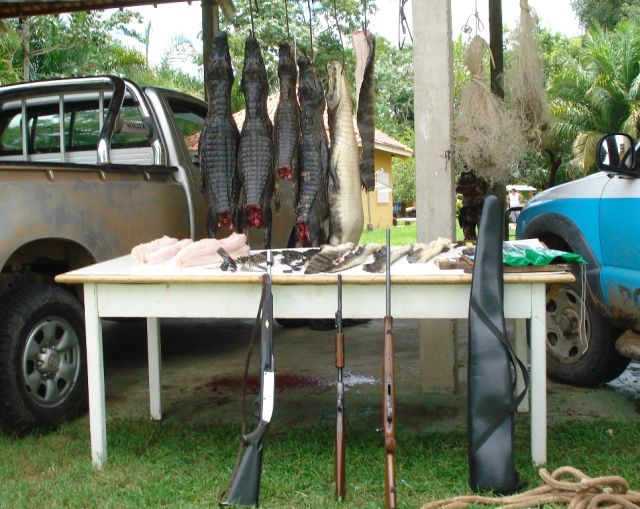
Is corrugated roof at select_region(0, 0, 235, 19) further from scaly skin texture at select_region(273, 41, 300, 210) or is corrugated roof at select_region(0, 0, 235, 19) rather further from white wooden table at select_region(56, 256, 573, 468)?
white wooden table at select_region(56, 256, 573, 468)

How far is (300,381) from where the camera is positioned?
5.68m

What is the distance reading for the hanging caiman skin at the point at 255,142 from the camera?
199 inches

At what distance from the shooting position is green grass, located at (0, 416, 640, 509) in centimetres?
345

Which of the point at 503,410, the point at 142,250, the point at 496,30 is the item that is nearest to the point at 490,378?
the point at 503,410

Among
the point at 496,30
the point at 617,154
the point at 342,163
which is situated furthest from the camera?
the point at 496,30

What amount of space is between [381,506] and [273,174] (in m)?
2.49

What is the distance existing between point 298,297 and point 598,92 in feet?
69.8

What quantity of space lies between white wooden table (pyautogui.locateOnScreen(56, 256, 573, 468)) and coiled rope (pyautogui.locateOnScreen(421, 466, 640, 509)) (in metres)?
0.39

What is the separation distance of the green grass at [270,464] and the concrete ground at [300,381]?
0.31 meters

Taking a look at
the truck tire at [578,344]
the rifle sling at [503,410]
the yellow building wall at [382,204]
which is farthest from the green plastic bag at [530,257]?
the yellow building wall at [382,204]

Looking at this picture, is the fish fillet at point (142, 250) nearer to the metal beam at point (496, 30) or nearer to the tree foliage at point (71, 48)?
the metal beam at point (496, 30)

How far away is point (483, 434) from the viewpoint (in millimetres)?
3242

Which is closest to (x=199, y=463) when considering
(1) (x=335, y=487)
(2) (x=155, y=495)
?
(2) (x=155, y=495)

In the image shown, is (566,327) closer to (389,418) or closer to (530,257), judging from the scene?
(530,257)
